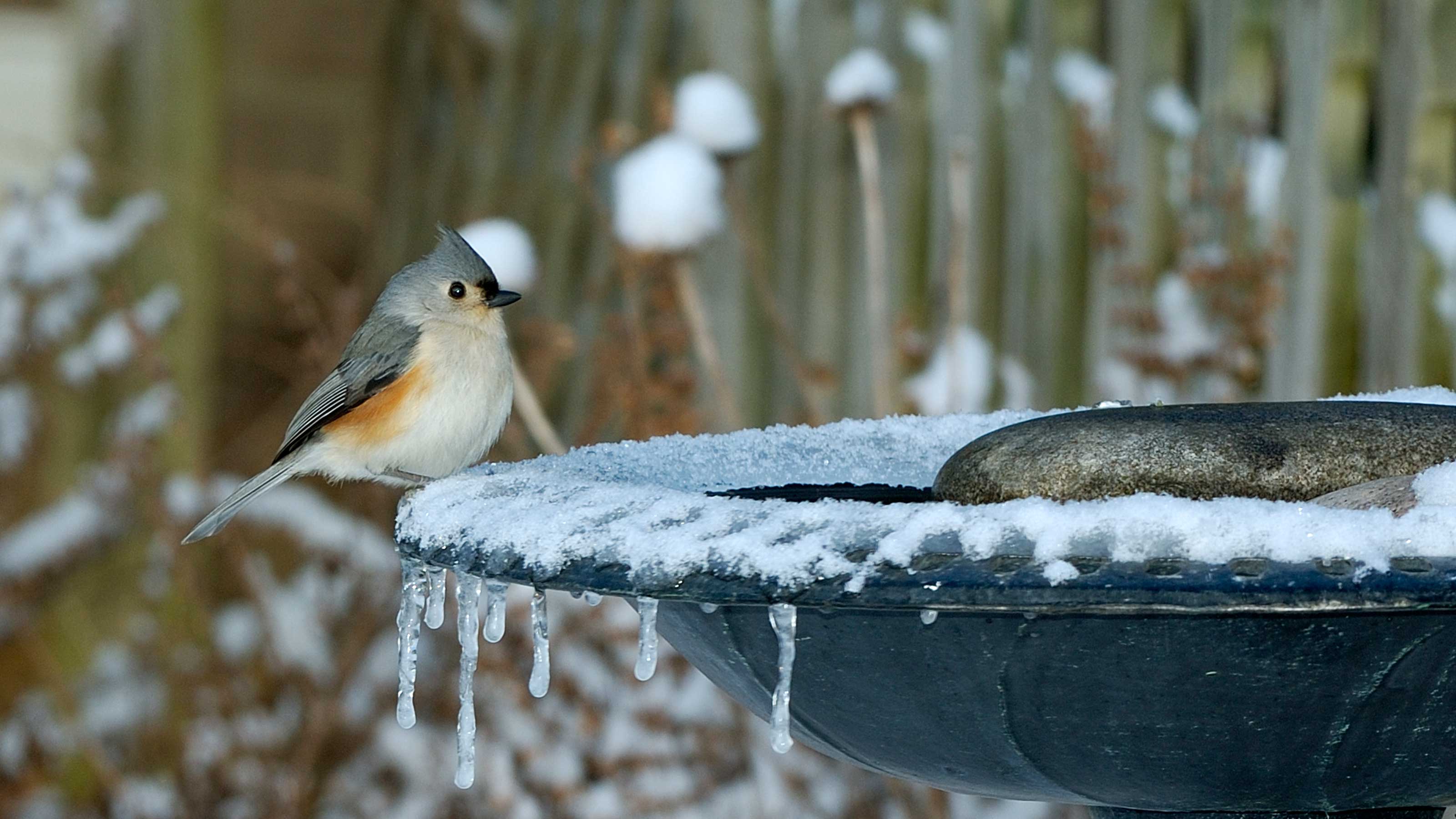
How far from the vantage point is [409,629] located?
1773mm

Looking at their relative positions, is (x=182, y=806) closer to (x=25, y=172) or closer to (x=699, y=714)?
(x=699, y=714)

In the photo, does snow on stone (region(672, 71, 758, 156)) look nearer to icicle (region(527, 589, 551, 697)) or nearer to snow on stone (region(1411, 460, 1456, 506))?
icicle (region(527, 589, 551, 697))

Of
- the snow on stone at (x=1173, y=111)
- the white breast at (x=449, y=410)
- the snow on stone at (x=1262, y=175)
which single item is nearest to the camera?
the white breast at (x=449, y=410)

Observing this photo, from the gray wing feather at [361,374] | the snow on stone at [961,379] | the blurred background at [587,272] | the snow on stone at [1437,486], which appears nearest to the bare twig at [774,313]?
the blurred background at [587,272]

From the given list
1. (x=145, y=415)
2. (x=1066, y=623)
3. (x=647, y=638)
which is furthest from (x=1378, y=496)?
(x=145, y=415)

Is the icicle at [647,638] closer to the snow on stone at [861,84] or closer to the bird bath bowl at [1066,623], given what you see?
the bird bath bowl at [1066,623]

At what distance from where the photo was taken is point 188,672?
4.48 metres

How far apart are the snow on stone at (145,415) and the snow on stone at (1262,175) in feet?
9.83

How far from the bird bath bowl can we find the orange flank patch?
3.79ft

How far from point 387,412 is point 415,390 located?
70 mm

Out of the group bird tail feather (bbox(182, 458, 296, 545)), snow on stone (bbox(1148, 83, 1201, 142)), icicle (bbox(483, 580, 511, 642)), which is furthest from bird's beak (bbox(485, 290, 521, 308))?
snow on stone (bbox(1148, 83, 1201, 142))

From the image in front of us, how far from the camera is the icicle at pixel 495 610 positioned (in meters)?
1.58

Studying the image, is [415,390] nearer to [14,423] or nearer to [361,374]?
[361,374]

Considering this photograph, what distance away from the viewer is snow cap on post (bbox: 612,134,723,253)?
291 centimetres
